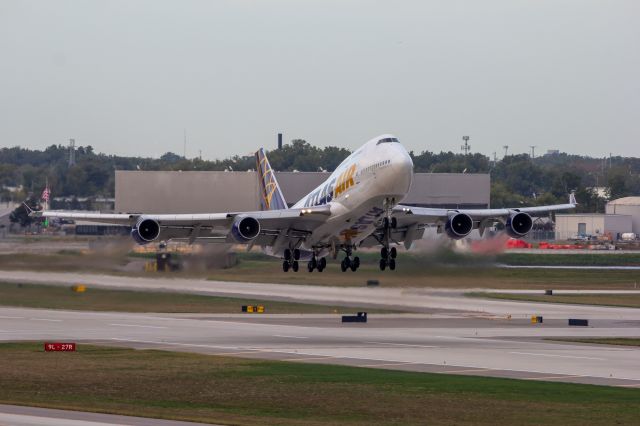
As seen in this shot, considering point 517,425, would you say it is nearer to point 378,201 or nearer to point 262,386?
point 262,386

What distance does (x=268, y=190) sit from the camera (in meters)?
78.8

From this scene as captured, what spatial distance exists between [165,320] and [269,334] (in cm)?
1046

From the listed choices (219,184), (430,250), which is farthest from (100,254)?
(219,184)

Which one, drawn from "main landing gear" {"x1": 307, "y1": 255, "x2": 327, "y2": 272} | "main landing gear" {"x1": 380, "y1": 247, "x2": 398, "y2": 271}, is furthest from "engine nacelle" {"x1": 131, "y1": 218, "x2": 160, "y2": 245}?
"main landing gear" {"x1": 380, "y1": 247, "x2": 398, "y2": 271}

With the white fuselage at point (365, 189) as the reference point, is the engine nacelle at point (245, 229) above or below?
below

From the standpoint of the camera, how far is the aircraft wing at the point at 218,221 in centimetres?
6094

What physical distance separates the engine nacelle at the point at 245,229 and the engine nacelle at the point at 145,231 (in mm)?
4154

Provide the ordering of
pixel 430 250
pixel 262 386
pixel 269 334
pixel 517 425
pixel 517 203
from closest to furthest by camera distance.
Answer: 1. pixel 517 425
2. pixel 262 386
3. pixel 269 334
4. pixel 430 250
5. pixel 517 203

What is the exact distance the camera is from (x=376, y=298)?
264 feet

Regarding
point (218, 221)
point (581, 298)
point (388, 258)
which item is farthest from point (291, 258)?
point (581, 298)

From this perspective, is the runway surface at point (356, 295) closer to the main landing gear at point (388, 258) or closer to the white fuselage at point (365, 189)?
the white fuselage at point (365, 189)

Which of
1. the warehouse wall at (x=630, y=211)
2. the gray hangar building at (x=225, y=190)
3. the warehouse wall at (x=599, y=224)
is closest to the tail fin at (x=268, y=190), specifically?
the gray hangar building at (x=225, y=190)

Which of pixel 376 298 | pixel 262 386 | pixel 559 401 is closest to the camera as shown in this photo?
pixel 559 401

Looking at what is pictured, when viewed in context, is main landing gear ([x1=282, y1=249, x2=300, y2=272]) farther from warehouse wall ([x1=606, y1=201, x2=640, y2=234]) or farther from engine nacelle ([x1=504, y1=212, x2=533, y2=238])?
warehouse wall ([x1=606, y1=201, x2=640, y2=234])
